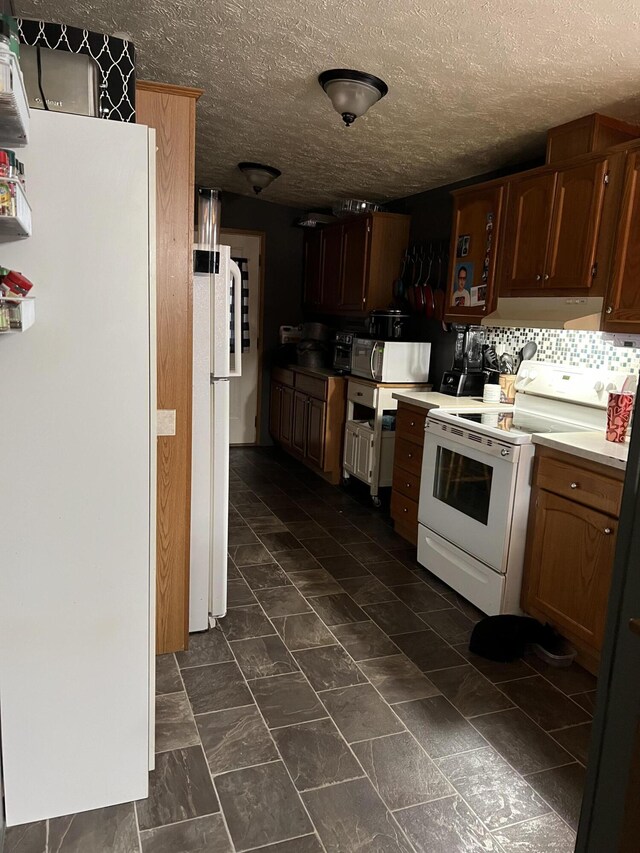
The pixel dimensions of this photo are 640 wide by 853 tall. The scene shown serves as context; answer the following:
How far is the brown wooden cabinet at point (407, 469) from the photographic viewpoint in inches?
147

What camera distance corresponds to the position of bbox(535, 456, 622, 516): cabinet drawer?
2.38 m

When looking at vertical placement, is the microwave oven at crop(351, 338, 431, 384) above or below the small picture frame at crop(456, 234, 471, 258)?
below

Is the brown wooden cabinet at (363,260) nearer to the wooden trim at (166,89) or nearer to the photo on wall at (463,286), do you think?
the photo on wall at (463,286)

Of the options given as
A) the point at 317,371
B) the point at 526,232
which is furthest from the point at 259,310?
the point at 526,232

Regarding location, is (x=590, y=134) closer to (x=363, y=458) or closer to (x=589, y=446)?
(x=589, y=446)

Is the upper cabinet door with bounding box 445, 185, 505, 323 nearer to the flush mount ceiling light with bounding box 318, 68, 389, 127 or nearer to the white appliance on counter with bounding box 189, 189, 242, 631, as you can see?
the flush mount ceiling light with bounding box 318, 68, 389, 127

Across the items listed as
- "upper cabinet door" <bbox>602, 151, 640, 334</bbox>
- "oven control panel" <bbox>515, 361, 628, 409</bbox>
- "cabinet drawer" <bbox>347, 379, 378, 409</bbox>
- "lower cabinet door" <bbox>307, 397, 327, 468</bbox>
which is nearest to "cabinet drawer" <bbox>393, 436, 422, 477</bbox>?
"cabinet drawer" <bbox>347, 379, 378, 409</bbox>

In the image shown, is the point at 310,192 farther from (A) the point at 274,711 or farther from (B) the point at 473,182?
(A) the point at 274,711

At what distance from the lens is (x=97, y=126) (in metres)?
1.50

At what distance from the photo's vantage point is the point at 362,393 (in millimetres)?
4668

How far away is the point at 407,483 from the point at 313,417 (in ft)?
4.94

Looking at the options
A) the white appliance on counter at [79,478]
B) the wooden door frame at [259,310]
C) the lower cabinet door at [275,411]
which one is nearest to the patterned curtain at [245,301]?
the wooden door frame at [259,310]

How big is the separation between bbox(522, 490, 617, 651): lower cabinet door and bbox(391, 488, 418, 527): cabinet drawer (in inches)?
39.6

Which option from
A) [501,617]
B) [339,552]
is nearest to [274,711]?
[501,617]
